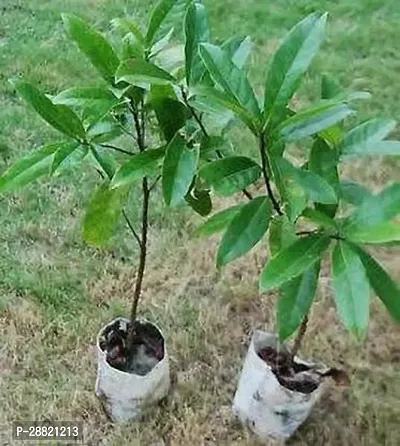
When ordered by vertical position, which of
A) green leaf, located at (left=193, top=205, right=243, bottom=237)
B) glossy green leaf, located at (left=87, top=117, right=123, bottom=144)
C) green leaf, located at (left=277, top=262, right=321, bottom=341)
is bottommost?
green leaf, located at (left=277, top=262, right=321, bottom=341)

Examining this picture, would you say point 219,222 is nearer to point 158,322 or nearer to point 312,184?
point 312,184

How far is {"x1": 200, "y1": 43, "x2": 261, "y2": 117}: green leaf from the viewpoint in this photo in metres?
1.38

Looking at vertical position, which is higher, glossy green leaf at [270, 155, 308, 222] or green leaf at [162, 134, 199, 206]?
green leaf at [162, 134, 199, 206]

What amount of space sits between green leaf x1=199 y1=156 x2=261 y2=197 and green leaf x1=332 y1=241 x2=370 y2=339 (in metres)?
0.19

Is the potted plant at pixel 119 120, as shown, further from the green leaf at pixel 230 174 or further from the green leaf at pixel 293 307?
the green leaf at pixel 293 307

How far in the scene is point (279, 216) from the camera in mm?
1537

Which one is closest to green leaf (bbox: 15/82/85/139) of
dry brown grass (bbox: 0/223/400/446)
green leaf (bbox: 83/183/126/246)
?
green leaf (bbox: 83/183/126/246)

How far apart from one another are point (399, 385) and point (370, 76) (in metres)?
1.45

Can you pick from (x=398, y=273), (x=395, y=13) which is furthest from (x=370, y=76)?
(x=398, y=273)

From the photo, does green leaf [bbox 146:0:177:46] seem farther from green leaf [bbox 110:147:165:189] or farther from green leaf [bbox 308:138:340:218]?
green leaf [bbox 308:138:340:218]

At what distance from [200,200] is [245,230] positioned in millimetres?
186

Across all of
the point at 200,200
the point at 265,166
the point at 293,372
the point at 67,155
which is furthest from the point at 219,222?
the point at 293,372

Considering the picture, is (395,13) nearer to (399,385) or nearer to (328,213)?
(399,385)

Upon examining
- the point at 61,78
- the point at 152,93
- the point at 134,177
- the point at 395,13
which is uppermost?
the point at 152,93
